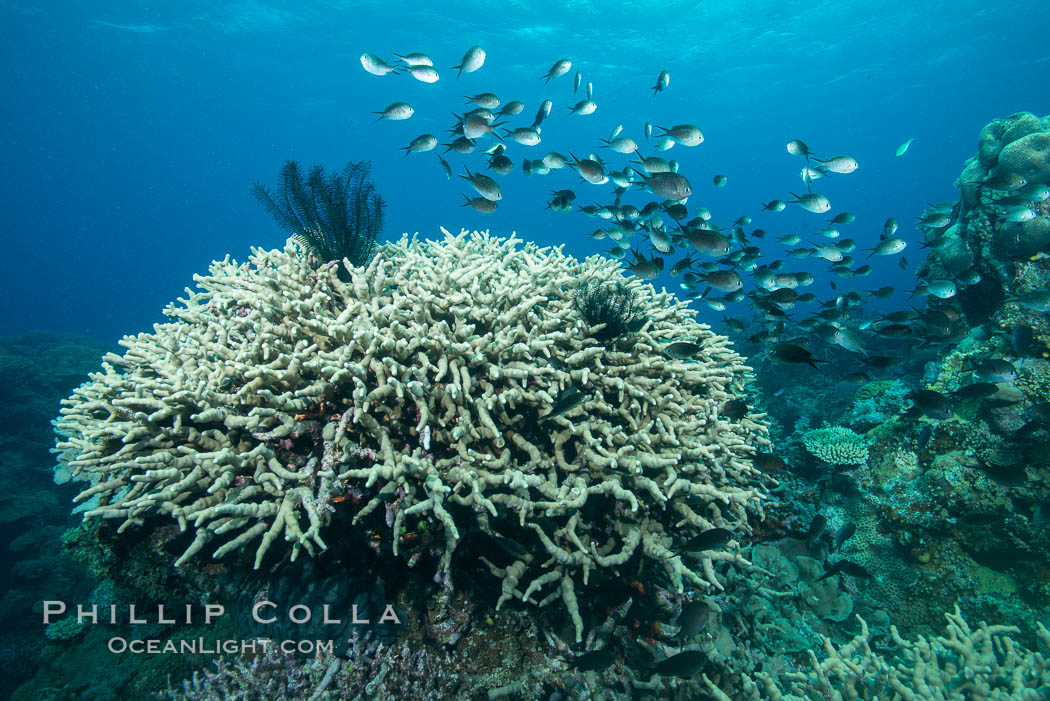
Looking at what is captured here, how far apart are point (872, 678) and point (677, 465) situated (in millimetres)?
2548

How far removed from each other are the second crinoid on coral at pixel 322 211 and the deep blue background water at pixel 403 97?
542 cm

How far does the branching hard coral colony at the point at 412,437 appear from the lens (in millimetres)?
2787

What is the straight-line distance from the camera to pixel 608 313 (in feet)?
13.3

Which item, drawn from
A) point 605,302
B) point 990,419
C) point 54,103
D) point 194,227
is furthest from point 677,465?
point 194,227

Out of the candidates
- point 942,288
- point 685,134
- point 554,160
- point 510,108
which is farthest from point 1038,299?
point 510,108

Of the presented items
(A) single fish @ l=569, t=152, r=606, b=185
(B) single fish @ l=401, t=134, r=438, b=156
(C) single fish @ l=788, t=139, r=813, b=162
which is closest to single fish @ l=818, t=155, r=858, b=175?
(C) single fish @ l=788, t=139, r=813, b=162

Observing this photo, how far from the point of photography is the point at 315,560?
10.0 ft

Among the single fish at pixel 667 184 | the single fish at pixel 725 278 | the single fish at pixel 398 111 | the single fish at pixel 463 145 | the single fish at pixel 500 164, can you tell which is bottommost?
the single fish at pixel 725 278

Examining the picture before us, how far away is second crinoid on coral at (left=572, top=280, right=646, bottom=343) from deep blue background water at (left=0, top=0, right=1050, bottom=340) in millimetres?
7116

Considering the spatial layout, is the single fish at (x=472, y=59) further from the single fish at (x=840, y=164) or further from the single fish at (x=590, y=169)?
the single fish at (x=840, y=164)

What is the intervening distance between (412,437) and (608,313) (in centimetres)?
209

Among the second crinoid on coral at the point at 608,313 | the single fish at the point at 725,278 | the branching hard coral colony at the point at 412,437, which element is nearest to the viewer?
the branching hard coral colony at the point at 412,437

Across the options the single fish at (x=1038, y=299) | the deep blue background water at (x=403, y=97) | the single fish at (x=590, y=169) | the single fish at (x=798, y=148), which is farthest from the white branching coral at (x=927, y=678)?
the deep blue background water at (x=403, y=97)

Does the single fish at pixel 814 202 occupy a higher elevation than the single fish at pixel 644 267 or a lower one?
higher
